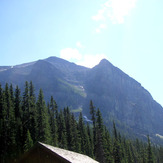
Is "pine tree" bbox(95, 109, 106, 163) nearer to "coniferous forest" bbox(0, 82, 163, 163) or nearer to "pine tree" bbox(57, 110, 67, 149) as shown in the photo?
"coniferous forest" bbox(0, 82, 163, 163)

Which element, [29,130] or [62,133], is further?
[62,133]

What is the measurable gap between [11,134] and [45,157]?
3424 cm

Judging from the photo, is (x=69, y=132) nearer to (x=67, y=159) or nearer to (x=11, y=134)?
(x=11, y=134)

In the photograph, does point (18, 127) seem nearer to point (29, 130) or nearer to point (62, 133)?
point (29, 130)

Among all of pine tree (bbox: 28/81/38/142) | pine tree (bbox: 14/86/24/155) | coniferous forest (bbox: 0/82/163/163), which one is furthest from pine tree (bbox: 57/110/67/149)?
pine tree (bbox: 14/86/24/155)

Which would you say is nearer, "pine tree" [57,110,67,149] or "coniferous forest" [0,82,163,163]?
"coniferous forest" [0,82,163,163]

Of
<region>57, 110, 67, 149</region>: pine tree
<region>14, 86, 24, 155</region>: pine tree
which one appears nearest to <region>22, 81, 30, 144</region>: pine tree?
<region>14, 86, 24, 155</region>: pine tree

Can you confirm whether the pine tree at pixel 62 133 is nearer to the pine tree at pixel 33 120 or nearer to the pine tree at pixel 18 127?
the pine tree at pixel 33 120

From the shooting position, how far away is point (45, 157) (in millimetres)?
18250

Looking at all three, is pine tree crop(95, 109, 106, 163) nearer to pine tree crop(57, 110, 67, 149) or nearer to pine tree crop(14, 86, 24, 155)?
pine tree crop(57, 110, 67, 149)

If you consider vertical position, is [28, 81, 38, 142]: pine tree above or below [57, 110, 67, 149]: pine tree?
above

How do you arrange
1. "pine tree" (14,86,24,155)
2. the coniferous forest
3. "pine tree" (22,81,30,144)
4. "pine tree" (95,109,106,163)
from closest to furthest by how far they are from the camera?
1. the coniferous forest
2. "pine tree" (14,86,24,155)
3. "pine tree" (22,81,30,144)
4. "pine tree" (95,109,106,163)

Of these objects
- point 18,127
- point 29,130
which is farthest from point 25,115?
point 29,130

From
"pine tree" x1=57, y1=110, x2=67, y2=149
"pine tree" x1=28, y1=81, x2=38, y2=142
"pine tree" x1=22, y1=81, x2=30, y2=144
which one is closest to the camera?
"pine tree" x1=28, y1=81, x2=38, y2=142
